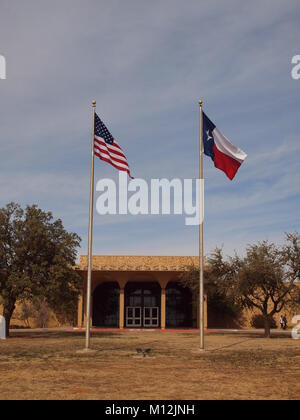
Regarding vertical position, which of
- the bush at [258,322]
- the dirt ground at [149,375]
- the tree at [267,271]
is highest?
the tree at [267,271]

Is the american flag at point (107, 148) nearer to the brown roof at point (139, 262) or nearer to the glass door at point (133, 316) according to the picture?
the brown roof at point (139, 262)

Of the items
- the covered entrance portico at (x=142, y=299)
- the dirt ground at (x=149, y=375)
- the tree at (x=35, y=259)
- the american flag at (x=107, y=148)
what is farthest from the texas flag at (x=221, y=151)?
the covered entrance portico at (x=142, y=299)

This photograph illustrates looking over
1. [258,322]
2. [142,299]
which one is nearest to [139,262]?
[142,299]

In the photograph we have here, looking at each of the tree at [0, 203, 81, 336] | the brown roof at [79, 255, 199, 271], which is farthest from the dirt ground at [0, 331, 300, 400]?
the brown roof at [79, 255, 199, 271]

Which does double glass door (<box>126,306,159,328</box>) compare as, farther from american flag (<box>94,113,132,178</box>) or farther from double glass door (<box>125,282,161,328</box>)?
american flag (<box>94,113,132,178</box>)

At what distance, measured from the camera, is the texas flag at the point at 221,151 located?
20250 mm

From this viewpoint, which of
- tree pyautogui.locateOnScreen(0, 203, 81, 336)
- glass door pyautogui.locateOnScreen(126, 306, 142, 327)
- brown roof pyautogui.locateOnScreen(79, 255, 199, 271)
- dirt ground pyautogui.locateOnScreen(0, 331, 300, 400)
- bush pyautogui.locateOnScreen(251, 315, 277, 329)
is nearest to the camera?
dirt ground pyautogui.locateOnScreen(0, 331, 300, 400)

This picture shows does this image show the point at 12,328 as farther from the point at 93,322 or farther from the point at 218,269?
the point at 218,269

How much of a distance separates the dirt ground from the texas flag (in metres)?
7.81

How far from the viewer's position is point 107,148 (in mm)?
20750

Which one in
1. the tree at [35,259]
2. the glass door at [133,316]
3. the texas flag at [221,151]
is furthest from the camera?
the glass door at [133,316]

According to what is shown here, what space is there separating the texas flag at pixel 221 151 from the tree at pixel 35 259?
12730 mm

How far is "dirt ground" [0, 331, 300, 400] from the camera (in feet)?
35.7
